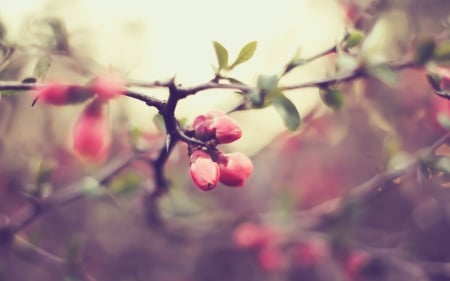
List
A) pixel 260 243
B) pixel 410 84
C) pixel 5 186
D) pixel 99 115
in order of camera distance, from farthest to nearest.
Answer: pixel 5 186
pixel 410 84
pixel 260 243
pixel 99 115

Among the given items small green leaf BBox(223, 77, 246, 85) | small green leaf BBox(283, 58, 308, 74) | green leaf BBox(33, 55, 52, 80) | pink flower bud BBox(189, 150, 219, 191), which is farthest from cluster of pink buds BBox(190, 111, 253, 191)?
green leaf BBox(33, 55, 52, 80)

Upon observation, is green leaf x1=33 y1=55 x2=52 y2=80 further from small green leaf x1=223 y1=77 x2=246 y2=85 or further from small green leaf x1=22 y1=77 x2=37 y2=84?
small green leaf x1=223 y1=77 x2=246 y2=85

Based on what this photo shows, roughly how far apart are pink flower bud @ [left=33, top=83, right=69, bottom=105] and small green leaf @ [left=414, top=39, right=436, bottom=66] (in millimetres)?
629

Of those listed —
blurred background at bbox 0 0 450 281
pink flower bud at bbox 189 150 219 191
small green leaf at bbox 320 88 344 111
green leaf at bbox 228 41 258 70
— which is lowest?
blurred background at bbox 0 0 450 281

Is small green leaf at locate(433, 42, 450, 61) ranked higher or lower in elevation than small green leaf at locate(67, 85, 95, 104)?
lower

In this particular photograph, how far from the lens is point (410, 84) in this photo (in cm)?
184

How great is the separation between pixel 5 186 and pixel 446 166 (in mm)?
1597

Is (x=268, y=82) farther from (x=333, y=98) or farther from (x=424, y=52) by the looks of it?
(x=424, y=52)

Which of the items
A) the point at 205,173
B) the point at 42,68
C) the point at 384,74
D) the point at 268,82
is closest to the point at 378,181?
the point at 384,74

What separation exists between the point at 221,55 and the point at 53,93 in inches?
11.3

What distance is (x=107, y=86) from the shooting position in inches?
32.3

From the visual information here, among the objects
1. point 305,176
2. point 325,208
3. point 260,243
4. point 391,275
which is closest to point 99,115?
point 260,243

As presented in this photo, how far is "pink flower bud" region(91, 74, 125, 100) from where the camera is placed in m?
0.81

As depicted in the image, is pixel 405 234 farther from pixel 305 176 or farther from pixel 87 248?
pixel 87 248
